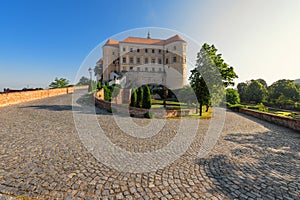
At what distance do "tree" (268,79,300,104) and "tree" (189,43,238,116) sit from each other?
26239 millimetres

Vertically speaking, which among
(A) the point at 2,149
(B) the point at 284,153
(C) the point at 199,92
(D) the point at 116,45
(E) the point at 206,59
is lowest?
(B) the point at 284,153

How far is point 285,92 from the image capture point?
1280 inches

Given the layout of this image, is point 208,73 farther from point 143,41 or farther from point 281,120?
point 143,41

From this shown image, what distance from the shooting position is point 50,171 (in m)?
3.48

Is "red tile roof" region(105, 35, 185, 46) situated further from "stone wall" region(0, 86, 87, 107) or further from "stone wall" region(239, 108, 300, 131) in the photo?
"stone wall" region(239, 108, 300, 131)

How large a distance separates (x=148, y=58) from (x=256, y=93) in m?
32.3

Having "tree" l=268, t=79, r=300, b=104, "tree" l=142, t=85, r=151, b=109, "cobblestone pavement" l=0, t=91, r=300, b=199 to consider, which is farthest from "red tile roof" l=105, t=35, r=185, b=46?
"cobblestone pavement" l=0, t=91, r=300, b=199

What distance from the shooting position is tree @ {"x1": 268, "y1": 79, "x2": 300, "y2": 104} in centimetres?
3114

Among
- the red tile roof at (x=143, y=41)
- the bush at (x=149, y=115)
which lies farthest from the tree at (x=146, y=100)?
the red tile roof at (x=143, y=41)

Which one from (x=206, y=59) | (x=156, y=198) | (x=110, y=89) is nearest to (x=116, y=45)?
(x=110, y=89)

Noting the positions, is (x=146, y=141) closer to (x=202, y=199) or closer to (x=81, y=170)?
(x=81, y=170)

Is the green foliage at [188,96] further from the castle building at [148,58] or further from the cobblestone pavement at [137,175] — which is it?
the castle building at [148,58]

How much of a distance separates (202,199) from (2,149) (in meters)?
5.94

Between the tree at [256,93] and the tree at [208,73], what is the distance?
28.5 m
